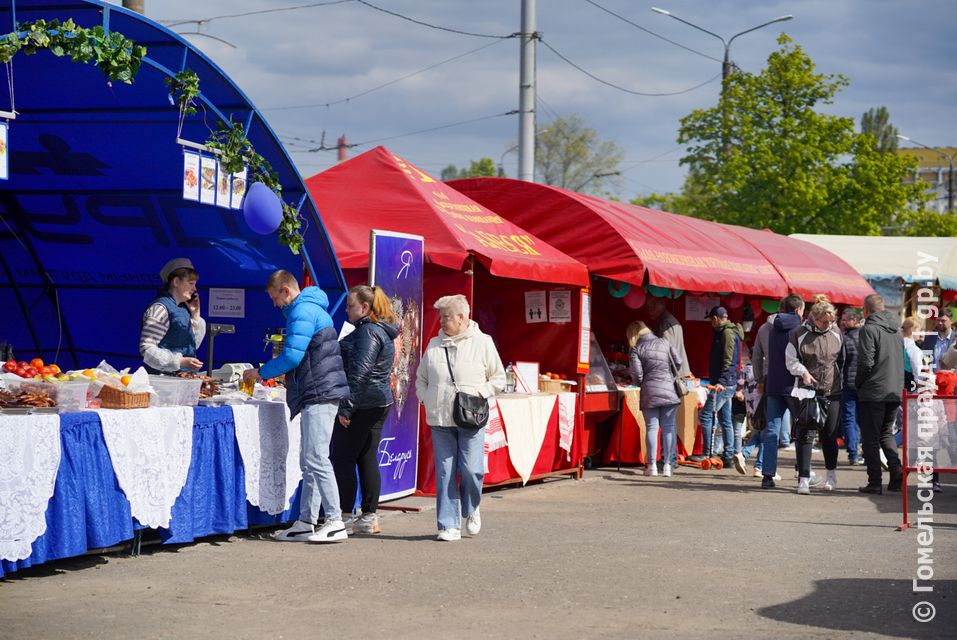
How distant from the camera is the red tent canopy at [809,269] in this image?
1980cm

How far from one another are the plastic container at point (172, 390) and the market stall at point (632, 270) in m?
6.39

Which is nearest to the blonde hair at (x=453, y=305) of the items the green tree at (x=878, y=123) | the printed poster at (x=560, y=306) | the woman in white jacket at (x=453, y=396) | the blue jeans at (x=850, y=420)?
the woman in white jacket at (x=453, y=396)

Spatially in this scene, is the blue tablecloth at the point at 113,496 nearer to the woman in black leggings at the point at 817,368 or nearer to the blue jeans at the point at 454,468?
the blue jeans at the point at 454,468

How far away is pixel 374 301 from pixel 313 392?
86 centimetres

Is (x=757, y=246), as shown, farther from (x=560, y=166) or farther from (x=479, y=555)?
(x=560, y=166)

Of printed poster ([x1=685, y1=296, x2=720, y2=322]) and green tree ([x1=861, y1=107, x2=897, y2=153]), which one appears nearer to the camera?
printed poster ([x1=685, y1=296, x2=720, y2=322])

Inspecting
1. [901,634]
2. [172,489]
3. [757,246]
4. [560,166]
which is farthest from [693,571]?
[560,166]

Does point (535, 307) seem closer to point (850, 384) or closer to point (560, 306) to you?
point (560, 306)

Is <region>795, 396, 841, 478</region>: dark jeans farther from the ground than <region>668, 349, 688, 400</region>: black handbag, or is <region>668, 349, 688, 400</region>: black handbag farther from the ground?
<region>668, 349, 688, 400</region>: black handbag

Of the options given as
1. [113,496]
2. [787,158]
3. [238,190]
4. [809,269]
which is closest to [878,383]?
[238,190]

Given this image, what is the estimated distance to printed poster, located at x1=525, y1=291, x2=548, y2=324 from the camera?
1435 centimetres

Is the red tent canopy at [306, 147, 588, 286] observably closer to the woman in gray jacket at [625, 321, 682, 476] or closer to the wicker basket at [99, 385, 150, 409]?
the woman in gray jacket at [625, 321, 682, 476]

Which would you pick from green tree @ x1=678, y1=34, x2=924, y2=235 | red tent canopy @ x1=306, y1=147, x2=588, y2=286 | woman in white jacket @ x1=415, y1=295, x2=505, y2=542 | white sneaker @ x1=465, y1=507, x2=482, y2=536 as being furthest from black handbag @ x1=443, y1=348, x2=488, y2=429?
green tree @ x1=678, y1=34, x2=924, y2=235

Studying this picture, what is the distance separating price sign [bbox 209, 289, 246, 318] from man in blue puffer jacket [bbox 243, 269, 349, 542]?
9.72 feet
